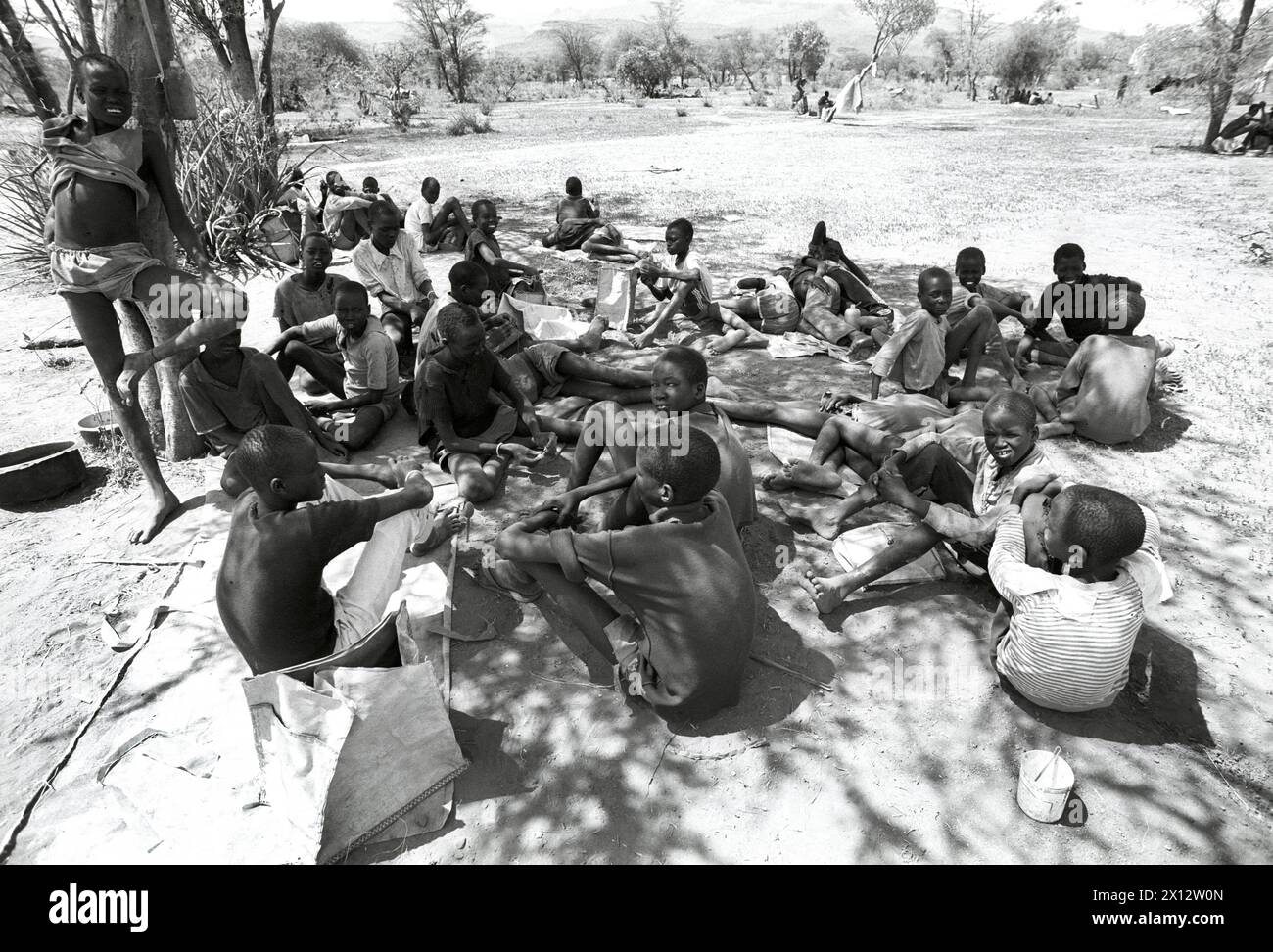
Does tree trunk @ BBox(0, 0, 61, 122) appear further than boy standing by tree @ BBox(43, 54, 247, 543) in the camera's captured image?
Yes

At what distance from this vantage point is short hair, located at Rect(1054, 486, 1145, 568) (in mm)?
2250

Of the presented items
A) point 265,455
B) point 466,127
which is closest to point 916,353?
point 265,455

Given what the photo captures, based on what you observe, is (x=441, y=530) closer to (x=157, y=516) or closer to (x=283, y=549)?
(x=283, y=549)

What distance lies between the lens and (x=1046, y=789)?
7.46ft

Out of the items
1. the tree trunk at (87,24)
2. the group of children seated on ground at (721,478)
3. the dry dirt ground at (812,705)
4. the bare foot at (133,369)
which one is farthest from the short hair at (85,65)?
the dry dirt ground at (812,705)

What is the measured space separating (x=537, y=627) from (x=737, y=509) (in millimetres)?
986

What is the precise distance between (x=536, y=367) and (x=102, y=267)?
2.40 m

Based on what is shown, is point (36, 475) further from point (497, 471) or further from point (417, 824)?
point (417, 824)

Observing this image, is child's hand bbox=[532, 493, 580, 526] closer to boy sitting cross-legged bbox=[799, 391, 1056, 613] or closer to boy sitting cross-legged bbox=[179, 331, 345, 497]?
boy sitting cross-legged bbox=[799, 391, 1056, 613]

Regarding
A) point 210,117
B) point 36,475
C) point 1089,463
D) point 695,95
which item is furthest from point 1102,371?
point 695,95

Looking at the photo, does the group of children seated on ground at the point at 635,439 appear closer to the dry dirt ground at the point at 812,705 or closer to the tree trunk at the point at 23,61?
the dry dirt ground at the point at 812,705

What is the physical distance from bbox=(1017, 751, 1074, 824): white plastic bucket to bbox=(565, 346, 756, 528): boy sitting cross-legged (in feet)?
4.73

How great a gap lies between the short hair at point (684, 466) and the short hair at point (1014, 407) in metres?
1.32

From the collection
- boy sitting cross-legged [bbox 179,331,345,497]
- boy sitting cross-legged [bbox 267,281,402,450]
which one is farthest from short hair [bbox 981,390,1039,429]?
boy sitting cross-legged [bbox 267,281,402,450]
